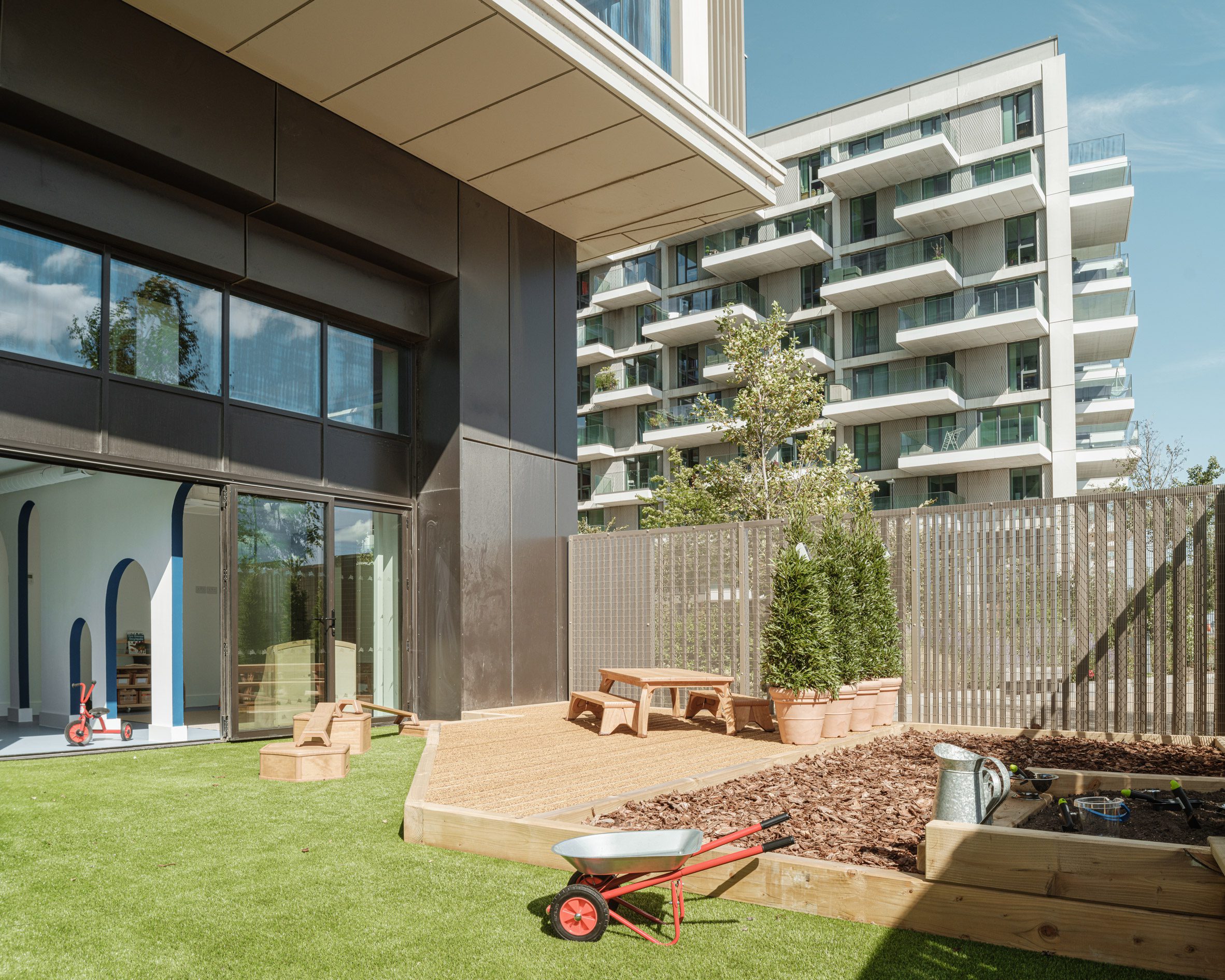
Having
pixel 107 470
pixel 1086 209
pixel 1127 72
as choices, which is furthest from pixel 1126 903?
pixel 1127 72

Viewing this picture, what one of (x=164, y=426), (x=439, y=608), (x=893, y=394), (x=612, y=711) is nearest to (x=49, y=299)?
(x=164, y=426)

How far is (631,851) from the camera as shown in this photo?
136 inches

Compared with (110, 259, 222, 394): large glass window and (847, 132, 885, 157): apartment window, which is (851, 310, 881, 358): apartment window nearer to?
(847, 132, 885, 157): apartment window

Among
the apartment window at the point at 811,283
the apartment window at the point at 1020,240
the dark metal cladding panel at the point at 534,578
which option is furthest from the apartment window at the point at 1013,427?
the dark metal cladding panel at the point at 534,578

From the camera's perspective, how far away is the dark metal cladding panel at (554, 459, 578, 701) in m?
11.9

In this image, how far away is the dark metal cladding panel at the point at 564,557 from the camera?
1190 cm

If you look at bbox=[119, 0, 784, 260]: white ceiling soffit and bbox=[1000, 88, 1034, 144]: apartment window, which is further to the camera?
bbox=[1000, 88, 1034, 144]: apartment window

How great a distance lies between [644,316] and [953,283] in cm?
1352

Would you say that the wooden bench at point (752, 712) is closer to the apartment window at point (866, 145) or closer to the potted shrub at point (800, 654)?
the potted shrub at point (800, 654)

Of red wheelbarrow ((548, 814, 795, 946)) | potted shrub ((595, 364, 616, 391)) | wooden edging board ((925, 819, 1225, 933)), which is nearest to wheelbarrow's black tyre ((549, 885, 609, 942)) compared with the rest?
red wheelbarrow ((548, 814, 795, 946))

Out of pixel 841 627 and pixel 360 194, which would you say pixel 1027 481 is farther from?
pixel 360 194

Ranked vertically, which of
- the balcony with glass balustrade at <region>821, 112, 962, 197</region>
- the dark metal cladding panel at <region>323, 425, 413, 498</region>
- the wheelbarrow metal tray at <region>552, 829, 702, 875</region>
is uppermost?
the balcony with glass balustrade at <region>821, 112, 962, 197</region>

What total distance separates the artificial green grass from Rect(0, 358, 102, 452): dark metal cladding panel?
125 inches

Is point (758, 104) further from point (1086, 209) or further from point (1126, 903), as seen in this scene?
point (1126, 903)
